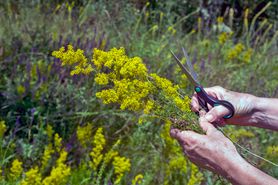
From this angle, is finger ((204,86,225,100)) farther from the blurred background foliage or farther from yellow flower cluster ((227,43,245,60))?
yellow flower cluster ((227,43,245,60))

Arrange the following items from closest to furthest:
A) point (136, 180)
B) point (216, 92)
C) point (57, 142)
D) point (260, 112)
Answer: point (216, 92) < point (260, 112) < point (136, 180) < point (57, 142)

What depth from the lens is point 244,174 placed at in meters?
1.59

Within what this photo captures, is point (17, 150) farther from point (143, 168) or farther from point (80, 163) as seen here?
point (143, 168)

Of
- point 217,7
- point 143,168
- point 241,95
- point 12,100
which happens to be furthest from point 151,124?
point 217,7

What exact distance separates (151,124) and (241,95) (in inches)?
44.2

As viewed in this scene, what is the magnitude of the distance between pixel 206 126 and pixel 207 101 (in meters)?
0.15

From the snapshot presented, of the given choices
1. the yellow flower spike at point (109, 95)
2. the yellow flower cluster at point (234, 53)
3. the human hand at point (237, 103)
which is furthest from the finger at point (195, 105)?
the yellow flower cluster at point (234, 53)

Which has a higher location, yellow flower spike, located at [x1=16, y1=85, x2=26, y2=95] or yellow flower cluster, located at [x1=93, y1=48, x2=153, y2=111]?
yellow flower cluster, located at [x1=93, y1=48, x2=153, y2=111]

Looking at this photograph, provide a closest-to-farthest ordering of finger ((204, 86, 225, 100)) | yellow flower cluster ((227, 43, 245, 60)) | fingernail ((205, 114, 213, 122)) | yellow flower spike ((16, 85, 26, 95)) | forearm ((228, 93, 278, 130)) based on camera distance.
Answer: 1. fingernail ((205, 114, 213, 122))
2. finger ((204, 86, 225, 100))
3. forearm ((228, 93, 278, 130))
4. yellow flower spike ((16, 85, 26, 95))
5. yellow flower cluster ((227, 43, 245, 60))

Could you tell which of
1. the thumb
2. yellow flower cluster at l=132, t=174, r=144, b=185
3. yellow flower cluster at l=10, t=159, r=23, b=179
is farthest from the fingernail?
yellow flower cluster at l=10, t=159, r=23, b=179

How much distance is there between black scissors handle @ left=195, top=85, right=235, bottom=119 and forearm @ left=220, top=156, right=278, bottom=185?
265mm

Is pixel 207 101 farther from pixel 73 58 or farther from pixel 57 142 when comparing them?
pixel 57 142

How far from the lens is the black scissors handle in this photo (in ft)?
5.82

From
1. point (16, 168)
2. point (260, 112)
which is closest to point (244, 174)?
point (260, 112)
